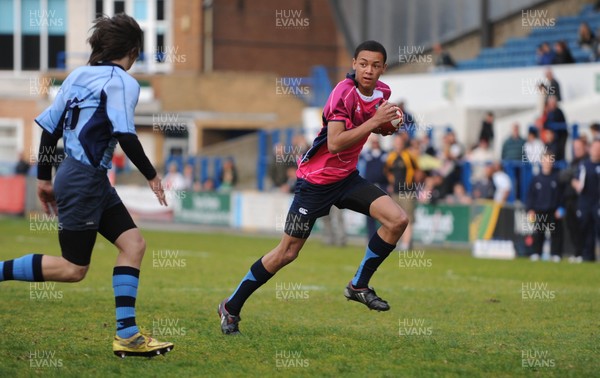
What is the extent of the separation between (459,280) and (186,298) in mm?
4418

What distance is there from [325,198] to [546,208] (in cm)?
1132

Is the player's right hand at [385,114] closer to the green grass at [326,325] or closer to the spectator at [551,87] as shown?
the green grass at [326,325]

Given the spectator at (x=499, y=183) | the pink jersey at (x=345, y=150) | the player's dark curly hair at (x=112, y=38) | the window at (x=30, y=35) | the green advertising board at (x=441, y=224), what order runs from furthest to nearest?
the window at (x=30, y=35) → the green advertising board at (x=441, y=224) → the spectator at (x=499, y=183) → the pink jersey at (x=345, y=150) → the player's dark curly hair at (x=112, y=38)

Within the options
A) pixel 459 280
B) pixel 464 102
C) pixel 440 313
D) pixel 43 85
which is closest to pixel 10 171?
pixel 43 85

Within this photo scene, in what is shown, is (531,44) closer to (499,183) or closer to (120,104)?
(499,183)

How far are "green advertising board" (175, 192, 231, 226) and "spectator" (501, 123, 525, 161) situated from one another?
869cm

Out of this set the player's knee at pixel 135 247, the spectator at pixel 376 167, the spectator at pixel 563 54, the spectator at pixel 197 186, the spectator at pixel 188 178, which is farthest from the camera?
the spectator at pixel 188 178

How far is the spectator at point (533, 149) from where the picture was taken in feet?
70.0

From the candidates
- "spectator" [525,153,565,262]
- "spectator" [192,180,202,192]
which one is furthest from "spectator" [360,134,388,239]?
"spectator" [192,180,202,192]

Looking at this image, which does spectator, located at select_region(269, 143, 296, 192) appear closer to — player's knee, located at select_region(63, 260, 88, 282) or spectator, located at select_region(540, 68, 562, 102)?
spectator, located at select_region(540, 68, 562, 102)

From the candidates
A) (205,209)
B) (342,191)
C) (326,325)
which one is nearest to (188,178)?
(205,209)

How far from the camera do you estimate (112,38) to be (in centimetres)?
747

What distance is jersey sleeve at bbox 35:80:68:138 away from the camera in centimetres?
743

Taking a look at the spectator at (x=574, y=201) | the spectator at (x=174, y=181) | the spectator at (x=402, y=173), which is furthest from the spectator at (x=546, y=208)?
the spectator at (x=174, y=181)
